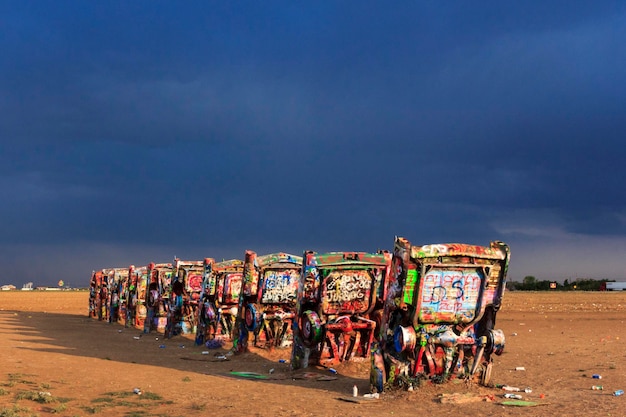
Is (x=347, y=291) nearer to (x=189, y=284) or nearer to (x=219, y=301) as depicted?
(x=219, y=301)

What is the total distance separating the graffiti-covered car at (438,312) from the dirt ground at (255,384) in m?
0.43

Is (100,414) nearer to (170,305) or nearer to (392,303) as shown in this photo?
(392,303)

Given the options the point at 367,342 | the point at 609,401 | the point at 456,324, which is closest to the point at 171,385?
the point at 367,342

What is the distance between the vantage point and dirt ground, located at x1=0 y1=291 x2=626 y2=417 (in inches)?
424

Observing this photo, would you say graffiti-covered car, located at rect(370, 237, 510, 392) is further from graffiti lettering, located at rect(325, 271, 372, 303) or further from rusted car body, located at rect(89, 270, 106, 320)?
rusted car body, located at rect(89, 270, 106, 320)

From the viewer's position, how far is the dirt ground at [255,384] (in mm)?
10766

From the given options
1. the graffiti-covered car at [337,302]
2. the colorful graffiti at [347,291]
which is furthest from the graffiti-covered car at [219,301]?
the colorful graffiti at [347,291]

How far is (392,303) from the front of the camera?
12.3 metres

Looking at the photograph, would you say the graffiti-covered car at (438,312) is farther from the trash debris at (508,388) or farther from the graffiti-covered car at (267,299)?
the graffiti-covered car at (267,299)

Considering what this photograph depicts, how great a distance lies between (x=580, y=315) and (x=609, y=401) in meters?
27.6

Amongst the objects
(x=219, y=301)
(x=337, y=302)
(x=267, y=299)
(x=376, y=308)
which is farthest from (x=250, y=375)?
(x=219, y=301)

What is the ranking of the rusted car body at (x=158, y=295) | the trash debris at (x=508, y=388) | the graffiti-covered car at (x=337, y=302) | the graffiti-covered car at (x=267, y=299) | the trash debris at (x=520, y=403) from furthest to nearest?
the rusted car body at (x=158, y=295), the graffiti-covered car at (x=267, y=299), the graffiti-covered car at (x=337, y=302), the trash debris at (x=508, y=388), the trash debris at (x=520, y=403)

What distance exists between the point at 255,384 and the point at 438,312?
14.3 feet

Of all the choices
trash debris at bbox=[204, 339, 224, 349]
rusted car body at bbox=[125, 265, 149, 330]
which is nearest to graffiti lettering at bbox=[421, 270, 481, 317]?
trash debris at bbox=[204, 339, 224, 349]
